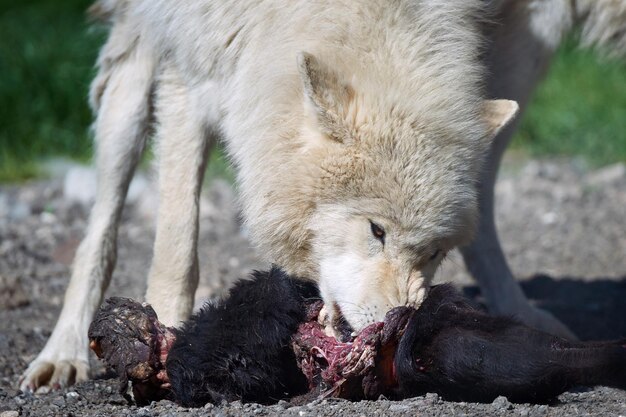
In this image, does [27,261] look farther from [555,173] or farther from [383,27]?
[555,173]

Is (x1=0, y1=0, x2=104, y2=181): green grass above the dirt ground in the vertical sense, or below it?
above

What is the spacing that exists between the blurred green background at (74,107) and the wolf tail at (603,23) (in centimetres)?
332

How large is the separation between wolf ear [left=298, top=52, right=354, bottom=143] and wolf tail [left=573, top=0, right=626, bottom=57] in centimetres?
182

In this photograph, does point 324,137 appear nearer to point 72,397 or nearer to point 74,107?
point 72,397

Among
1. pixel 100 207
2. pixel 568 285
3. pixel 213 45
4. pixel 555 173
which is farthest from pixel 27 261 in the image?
pixel 555 173

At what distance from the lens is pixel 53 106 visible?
9.01 m

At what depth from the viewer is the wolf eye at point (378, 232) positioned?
3.36 m

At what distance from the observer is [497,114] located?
143 inches

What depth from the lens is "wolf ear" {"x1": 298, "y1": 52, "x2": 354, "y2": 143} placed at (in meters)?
3.26

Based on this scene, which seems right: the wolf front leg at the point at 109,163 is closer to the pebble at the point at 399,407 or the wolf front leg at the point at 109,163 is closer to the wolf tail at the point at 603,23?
the pebble at the point at 399,407

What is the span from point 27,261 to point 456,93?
10.9ft

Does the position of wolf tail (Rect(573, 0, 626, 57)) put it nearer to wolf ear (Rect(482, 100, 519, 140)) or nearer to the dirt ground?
wolf ear (Rect(482, 100, 519, 140))

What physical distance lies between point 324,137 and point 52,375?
60.4 inches

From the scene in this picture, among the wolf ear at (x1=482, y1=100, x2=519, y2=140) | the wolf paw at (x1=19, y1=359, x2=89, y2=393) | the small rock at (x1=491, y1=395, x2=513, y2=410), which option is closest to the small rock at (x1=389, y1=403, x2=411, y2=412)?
the small rock at (x1=491, y1=395, x2=513, y2=410)
